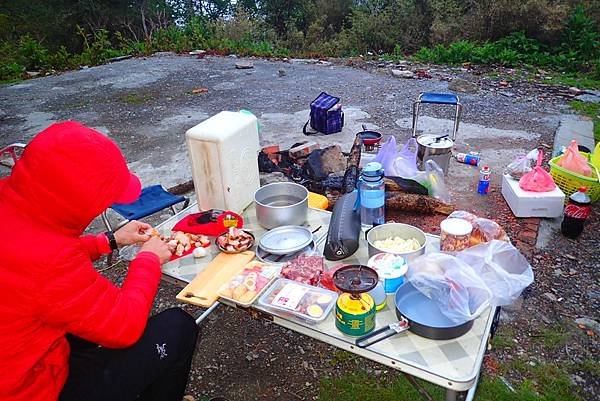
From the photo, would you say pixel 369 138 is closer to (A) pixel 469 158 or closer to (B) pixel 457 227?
(A) pixel 469 158

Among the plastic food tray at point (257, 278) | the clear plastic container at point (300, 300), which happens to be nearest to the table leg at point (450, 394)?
the clear plastic container at point (300, 300)

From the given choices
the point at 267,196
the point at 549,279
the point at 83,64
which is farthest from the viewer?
the point at 83,64

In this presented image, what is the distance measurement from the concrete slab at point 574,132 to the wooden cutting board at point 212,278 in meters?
3.99

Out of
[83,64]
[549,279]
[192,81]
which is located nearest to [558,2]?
[192,81]

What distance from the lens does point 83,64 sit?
1029 cm

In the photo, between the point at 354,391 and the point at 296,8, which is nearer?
the point at 354,391

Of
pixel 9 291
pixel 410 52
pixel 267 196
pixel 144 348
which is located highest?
pixel 9 291

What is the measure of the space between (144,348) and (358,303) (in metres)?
0.82

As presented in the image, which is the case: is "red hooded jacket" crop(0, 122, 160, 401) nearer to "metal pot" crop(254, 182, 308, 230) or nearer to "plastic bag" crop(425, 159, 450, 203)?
"metal pot" crop(254, 182, 308, 230)

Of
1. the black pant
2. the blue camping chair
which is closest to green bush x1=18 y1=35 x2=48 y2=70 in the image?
the blue camping chair

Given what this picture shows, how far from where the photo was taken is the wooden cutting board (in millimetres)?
1770

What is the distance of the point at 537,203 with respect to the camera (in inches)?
142

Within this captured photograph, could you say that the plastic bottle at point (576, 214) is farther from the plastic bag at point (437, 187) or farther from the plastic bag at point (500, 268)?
the plastic bag at point (500, 268)

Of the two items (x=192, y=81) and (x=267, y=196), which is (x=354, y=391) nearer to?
(x=267, y=196)
